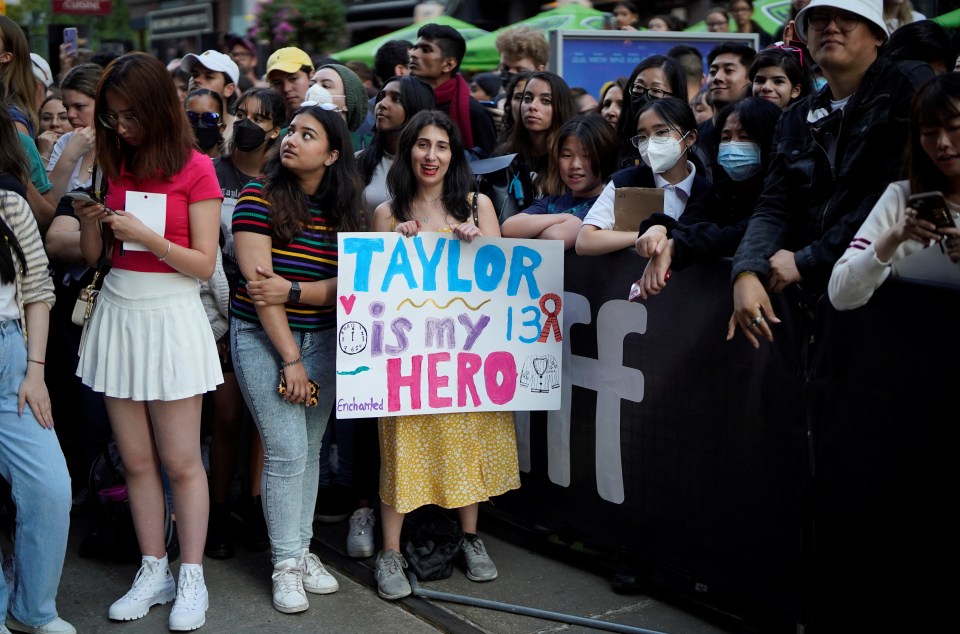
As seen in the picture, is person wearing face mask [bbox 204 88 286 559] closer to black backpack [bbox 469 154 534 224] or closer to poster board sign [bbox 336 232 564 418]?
poster board sign [bbox 336 232 564 418]

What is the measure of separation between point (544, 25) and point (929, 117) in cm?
1113

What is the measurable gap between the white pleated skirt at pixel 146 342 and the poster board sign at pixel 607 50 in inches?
211

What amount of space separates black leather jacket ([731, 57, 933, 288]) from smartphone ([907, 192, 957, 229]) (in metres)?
0.46

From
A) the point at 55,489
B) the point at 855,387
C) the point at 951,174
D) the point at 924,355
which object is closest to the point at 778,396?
the point at 855,387

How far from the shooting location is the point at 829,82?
3.55 metres

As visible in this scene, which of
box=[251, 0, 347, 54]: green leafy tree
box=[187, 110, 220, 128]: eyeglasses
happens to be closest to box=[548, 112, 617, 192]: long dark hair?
box=[187, 110, 220, 128]: eyeglasses

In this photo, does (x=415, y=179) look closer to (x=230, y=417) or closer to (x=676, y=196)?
(x=676, y=196)

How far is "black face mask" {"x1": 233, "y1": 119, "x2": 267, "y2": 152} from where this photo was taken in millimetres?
4902

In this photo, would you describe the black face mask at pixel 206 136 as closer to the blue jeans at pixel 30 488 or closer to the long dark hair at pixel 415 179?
the long dark hair at pixel 415 179

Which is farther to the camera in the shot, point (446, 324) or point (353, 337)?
point (446, 324)

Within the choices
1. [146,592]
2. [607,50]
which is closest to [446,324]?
[146,592]

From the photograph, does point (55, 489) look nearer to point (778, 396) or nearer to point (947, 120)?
point (778, 396)

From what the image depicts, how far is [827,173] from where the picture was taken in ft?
11.5

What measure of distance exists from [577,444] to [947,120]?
207cm
